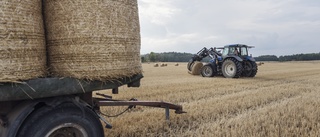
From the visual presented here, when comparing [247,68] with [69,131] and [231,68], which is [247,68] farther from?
[69,131]

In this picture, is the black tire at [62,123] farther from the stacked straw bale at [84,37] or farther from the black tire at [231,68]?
the black tire at [231,68]

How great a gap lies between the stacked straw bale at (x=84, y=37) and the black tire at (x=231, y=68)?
12362 mm

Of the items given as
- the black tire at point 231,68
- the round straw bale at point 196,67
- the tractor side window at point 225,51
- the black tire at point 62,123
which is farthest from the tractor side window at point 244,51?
the black tire at point 62,123

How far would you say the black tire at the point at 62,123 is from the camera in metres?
2.66

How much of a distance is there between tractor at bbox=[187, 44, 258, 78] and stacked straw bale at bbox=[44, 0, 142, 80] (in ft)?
40.6

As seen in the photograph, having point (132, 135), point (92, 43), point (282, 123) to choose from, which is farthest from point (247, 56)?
point (92, 43)

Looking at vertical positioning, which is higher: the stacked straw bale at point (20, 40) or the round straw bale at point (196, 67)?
the stacked straw bale at point (20, 40)

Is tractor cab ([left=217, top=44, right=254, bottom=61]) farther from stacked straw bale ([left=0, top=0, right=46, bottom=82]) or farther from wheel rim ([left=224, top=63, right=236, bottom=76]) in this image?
stacked straw bale ([left=0, top=0, right=46, bottom=82])

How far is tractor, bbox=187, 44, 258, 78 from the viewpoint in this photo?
14.9 meters

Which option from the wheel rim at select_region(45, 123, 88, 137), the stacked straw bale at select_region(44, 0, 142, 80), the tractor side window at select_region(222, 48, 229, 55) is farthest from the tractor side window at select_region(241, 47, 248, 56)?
the wheel rim at select_region(45, 123, 88, 137)

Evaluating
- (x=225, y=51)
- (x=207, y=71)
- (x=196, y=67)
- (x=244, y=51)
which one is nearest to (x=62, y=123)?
(x=225, y=51)

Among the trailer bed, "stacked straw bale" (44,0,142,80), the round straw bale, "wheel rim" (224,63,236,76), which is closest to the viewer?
the trailer bed

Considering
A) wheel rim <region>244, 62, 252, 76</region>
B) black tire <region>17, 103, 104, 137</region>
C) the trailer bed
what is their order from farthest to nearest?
wheel rim <region>244, 62, 252, 76</region> < black tire <region>17, 103, 104, 137</region> < the trailer bed

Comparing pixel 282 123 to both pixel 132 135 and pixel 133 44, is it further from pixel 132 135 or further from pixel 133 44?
pixel 133 44
